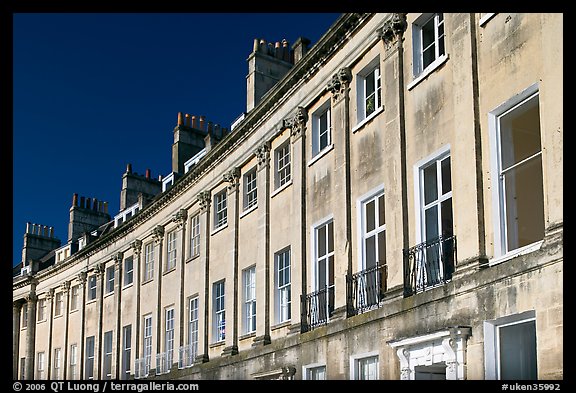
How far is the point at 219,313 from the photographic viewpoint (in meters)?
25.7

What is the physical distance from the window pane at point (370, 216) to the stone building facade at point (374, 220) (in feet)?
0.15

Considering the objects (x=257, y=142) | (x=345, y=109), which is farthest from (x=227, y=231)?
(x=345, y=109)

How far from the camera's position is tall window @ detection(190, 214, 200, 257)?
2797 cm

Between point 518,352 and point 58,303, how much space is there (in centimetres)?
3104

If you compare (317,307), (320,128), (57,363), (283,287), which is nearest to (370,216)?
(317,307)

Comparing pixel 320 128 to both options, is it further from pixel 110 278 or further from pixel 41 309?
pixel 41 309

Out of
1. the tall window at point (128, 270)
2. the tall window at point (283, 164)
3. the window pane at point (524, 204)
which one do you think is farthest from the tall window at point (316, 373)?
the tall window at point (128, 270)

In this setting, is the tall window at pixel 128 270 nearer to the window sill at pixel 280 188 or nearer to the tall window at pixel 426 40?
the window sill at pixel 280 188

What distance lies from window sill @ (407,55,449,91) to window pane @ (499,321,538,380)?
15.7 ft

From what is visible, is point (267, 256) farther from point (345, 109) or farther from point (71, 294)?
point (71, 294)

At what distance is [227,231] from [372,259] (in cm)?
857

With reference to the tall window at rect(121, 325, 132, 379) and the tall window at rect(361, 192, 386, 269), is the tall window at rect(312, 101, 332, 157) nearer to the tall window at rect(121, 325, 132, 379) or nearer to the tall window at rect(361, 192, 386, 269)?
the tall window at rect(361, 192, 386, 269)

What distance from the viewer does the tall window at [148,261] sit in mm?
31688
